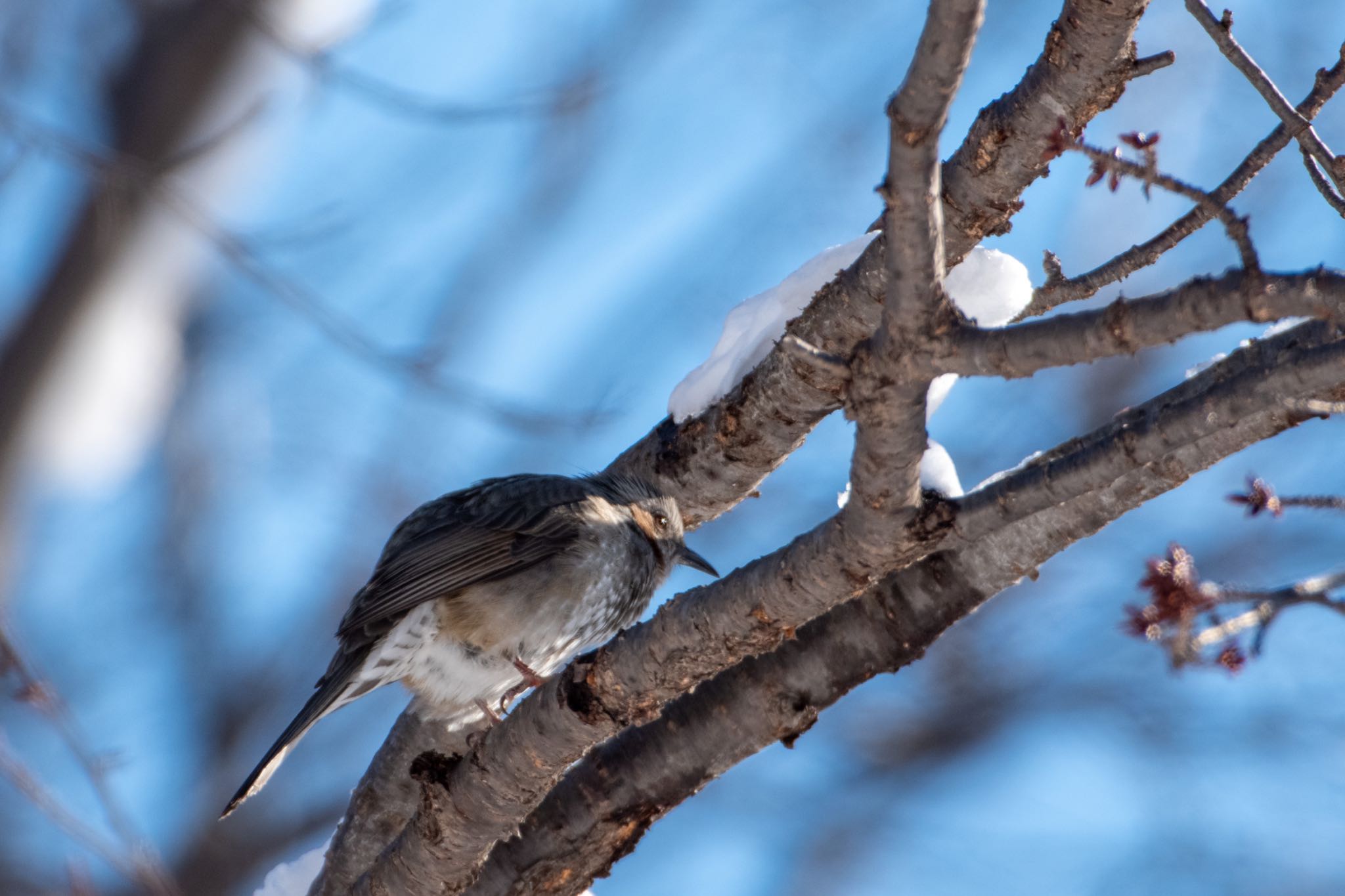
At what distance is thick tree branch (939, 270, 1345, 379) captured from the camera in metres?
1.57

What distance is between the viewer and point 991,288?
297cm

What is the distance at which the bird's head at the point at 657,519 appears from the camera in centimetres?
398

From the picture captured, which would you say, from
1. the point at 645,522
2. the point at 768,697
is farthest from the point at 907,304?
the point at 645,522

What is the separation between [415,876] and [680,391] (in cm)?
161

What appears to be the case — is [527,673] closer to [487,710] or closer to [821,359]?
[487,710]

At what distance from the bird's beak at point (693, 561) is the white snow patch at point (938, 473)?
2.09m

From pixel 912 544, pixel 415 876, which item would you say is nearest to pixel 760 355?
pixel 912 544

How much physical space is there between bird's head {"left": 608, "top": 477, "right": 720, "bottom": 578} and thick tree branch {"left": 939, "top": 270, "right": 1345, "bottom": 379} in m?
2.03

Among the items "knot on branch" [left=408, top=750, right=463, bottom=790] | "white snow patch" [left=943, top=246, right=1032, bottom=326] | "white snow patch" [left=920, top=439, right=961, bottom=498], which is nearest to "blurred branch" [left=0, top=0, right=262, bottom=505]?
"knot on branch" [left=408, top=750, right=463, bottom=790]

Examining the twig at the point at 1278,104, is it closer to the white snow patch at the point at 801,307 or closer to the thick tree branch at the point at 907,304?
the thick tree branch at the point at 907,304

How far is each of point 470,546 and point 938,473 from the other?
2.08 m

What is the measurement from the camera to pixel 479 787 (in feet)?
9.43

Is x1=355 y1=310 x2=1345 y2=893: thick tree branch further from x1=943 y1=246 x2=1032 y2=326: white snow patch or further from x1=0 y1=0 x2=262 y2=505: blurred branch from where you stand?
x1=0 y1=0 x2=262 y2=505: blurred branch

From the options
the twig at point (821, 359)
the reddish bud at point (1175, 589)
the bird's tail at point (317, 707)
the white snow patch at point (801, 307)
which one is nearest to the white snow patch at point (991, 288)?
the white snow patch at point (801, 307)
